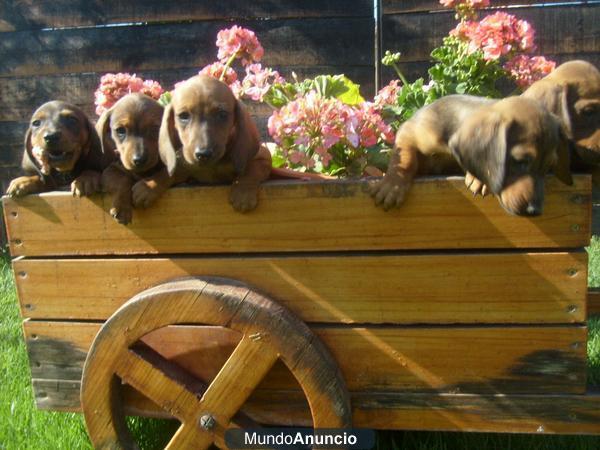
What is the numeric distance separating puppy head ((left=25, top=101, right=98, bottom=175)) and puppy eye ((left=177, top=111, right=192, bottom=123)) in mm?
430

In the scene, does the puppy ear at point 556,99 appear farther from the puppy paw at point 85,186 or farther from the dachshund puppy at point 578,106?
the puppy paw at point 85,186

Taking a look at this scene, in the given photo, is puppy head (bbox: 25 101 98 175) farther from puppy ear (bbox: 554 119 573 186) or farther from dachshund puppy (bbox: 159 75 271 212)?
puppy ear (bbox: 554 119 573 186)

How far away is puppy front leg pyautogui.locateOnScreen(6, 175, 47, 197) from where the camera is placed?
2.00m

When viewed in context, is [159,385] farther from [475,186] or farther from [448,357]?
[475,186]

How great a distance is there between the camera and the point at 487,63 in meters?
2.66

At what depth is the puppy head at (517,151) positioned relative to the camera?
1555 millimetres

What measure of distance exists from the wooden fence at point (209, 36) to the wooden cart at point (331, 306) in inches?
95.1

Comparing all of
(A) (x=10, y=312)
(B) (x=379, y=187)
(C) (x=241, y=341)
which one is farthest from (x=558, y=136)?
(A) (x=10, y=312)

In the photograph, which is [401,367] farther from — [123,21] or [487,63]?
[123,21]

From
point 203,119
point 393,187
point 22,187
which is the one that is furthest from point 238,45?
point 393,187

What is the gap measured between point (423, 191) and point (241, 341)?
71cm

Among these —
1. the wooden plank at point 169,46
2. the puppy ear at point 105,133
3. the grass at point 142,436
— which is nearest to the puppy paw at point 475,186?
the grass at point 142,436

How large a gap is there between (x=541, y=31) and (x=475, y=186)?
9.93 ft

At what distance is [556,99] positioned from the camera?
6.43 feet
